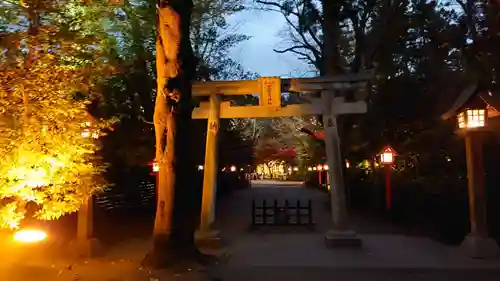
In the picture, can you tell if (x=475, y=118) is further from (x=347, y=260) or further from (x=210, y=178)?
(x=210, y=178)

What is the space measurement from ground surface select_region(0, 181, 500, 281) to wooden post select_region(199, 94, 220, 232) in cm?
111

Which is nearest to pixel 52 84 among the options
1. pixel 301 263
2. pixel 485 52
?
pixel 301 263

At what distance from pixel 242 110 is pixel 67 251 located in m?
6.16

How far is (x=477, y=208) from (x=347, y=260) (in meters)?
3.23

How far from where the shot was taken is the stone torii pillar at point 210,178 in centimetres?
1333

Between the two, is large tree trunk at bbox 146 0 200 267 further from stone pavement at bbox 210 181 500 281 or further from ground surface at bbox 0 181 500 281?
stone pavement at bbox 210 181 500 281

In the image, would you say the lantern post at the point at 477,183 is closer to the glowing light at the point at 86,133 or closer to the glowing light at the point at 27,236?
the glowing light at the point at 86,133

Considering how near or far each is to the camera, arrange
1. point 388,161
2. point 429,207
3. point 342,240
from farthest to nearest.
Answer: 1. point 388,161
2. point 429,207
3. point 342,240

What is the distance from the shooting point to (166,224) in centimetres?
833

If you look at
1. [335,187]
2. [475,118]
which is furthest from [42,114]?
[475,118]

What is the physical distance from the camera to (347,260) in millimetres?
11047

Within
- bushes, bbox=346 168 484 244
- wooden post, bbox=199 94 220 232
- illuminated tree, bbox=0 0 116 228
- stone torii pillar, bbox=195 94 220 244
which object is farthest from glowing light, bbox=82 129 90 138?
bushes, bbox=346 168 484 244

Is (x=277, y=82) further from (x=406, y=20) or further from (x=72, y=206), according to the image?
(x=406, y=20)

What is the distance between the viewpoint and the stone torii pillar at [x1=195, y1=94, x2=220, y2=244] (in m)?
13.3
